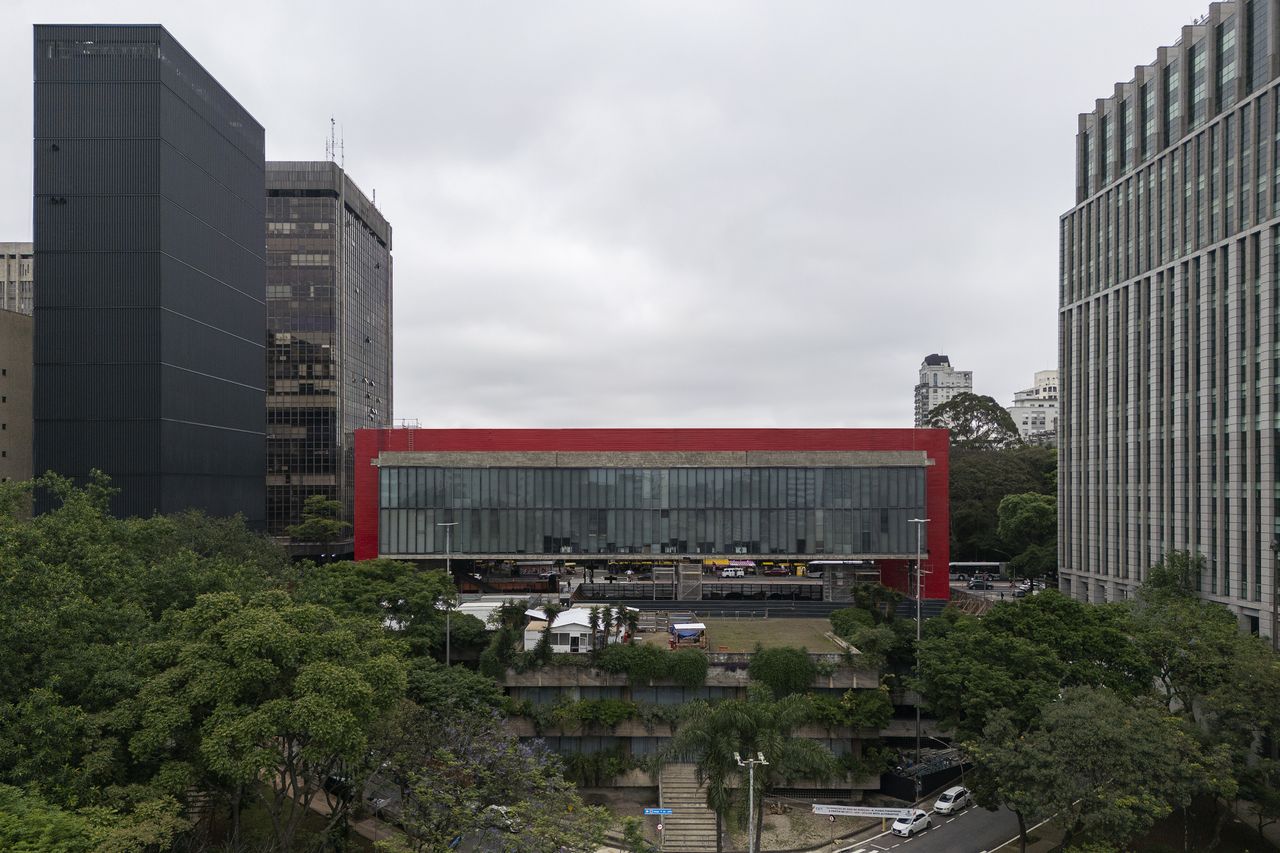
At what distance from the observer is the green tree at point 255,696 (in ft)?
67.5

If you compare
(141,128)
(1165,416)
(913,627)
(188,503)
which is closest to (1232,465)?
(1165,416)

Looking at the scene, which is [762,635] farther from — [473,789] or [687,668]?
[473,789]

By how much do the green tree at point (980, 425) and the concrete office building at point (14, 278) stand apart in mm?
140982

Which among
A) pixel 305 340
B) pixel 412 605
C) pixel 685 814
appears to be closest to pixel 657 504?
pixel 412 605

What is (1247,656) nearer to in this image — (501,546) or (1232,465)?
(1232,465)

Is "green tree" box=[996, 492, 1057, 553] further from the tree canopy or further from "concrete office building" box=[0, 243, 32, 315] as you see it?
"concrete office building" box=[0, 243, 32, 315]

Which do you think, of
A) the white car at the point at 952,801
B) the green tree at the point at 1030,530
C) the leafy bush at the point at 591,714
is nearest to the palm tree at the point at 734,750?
the leafy bush at the point at 591,714

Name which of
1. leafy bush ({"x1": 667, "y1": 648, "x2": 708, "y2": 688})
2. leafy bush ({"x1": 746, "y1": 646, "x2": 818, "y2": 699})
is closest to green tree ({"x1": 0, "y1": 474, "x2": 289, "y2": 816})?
leafy bush ({"x1": 667, "y1": 648, "x2": 708, "y2": 688})

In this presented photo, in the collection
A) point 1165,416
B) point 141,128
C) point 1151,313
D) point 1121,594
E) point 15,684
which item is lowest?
point 1121,594

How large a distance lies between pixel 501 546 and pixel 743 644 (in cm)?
2928

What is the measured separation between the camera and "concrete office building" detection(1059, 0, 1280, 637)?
49.1 m

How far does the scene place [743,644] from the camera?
143ft

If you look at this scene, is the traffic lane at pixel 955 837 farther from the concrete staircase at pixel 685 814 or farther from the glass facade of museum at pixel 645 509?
the glass facade of museum at pixel 645 509

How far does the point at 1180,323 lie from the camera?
56.9m
